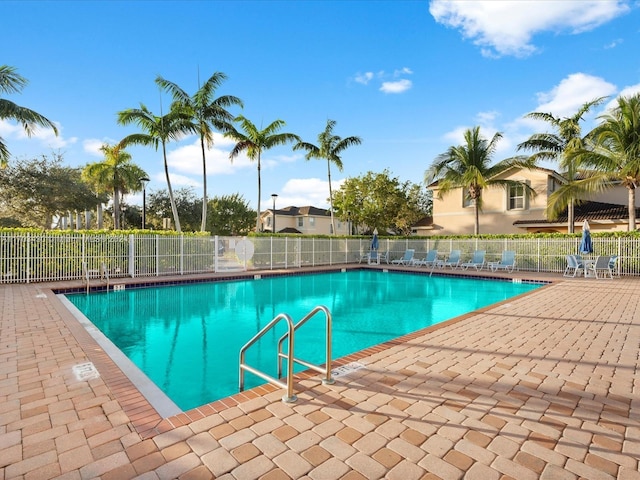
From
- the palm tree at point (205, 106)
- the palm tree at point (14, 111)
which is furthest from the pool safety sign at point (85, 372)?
the palm tree at point (205, 106)

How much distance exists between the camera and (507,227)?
79.8 feet

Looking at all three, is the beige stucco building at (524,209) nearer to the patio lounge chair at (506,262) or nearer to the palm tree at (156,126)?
the patio lounge chair at (506,262)

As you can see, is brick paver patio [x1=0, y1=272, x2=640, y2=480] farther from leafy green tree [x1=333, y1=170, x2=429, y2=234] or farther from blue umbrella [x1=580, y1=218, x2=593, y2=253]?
leafy green tree [x1=333, y1=170, x2=429, y2=234]

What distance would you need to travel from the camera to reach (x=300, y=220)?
159ft

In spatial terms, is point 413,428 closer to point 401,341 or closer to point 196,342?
point 401,341

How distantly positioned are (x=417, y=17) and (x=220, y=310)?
468 inches

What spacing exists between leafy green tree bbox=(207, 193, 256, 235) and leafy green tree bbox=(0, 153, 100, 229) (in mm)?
10956

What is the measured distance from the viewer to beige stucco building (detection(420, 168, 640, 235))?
21.3 m

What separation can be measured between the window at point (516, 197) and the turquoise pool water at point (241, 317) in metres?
10.5

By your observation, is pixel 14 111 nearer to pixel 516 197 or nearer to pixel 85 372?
pixel 85 372

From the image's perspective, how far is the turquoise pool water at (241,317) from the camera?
5.66 metres

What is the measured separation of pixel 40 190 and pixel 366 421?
29.2m

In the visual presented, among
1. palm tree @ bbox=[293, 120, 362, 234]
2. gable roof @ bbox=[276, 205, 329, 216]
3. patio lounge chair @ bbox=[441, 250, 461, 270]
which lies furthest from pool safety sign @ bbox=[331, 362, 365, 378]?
gable roof @ bbox=[276, 205, 329, 216]

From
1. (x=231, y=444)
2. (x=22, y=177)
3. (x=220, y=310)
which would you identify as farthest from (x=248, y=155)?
(x=231, y=444)
